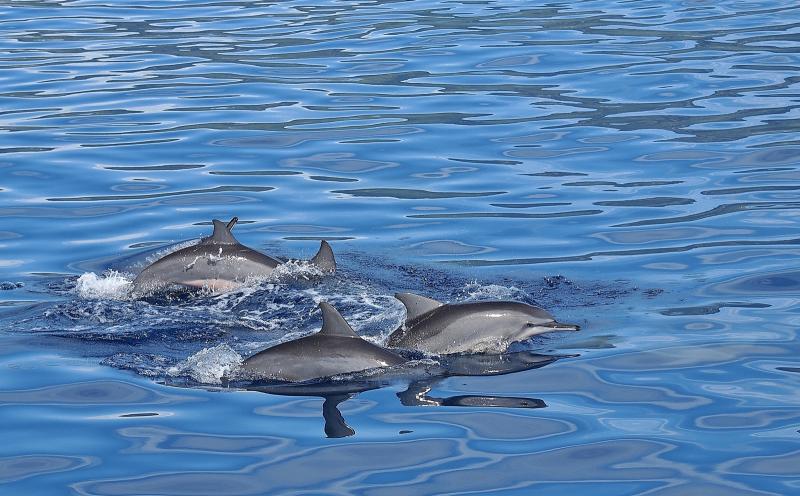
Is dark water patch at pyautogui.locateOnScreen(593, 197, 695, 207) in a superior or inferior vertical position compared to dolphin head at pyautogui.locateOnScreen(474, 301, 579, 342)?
inferior

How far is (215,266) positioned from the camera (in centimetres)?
1431

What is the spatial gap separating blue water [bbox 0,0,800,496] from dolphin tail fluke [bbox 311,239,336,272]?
0.23 metres

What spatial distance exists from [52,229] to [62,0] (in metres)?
20.1

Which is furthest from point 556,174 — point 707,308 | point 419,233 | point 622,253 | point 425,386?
point 425,386

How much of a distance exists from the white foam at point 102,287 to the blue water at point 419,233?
4cm

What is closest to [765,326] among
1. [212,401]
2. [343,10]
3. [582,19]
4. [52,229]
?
[212,401]

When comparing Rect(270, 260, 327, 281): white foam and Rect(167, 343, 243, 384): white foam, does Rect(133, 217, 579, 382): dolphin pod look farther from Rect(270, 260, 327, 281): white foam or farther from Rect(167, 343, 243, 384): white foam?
Rect(167, 343, 243, 384): white foam

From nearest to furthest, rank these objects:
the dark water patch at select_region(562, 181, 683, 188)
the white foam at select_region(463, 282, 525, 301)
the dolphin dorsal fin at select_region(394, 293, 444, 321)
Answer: the dolphin dorsal fin at select_region(394, 293, 444, 321) < the white foam at select_region(463, 282, 525, 301) < the dark water patch at select_region(562, 181, 683, 188)

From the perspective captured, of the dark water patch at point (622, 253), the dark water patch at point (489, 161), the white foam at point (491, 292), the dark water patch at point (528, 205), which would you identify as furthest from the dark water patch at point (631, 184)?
the white foam at point (491, 292)

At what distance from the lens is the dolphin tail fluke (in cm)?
1410

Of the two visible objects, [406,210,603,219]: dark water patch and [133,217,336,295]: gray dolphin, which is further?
A: [406,210,603,219]: dark water patch

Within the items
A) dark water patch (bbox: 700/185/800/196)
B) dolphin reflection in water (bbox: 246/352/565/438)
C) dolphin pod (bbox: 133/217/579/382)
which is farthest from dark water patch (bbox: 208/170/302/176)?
dolphin reflection in water (bbox: 246/352/565/438)

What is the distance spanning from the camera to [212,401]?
35.3 feet

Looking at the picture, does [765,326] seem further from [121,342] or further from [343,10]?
[343,10]
